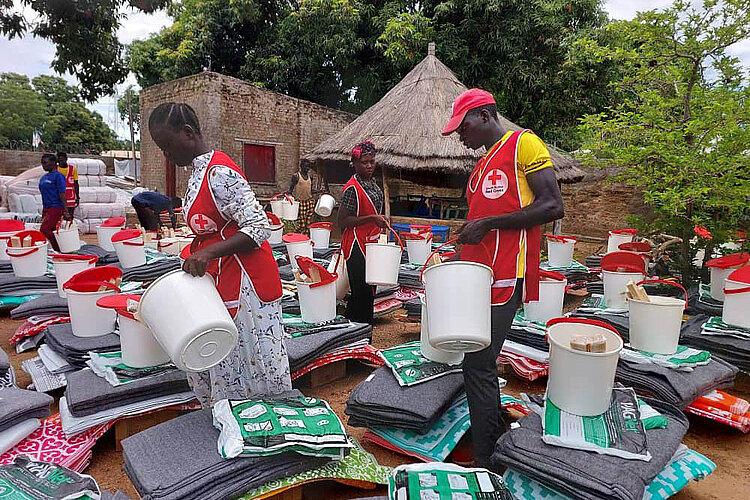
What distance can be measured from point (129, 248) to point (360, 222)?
2427 millimetres

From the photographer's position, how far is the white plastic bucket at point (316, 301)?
3244 millimetres

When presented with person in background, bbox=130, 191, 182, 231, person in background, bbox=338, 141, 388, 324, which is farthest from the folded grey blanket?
person in background, bbox=130, 191, 182, 231

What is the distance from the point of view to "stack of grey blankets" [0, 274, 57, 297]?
4.19 metres

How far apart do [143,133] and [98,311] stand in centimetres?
1295

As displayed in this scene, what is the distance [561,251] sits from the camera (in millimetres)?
5156

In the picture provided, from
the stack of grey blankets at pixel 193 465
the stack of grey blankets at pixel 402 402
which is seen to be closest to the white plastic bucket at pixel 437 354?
the stack of grey blankets at pixel 402 402

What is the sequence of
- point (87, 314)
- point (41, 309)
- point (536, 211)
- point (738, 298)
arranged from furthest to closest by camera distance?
1. point (41, 309)
2. point (738, 298)
3. point (87, 314)
4. point (536, 211)

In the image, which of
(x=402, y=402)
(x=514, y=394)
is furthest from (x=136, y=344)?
(x=514, y=394)

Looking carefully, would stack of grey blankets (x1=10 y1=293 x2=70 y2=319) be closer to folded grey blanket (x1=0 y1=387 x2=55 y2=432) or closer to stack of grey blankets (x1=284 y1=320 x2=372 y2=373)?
folded grey blanket (x1=0 y1=387 x2=55 y2=432)

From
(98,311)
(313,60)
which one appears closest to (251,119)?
(313,60)

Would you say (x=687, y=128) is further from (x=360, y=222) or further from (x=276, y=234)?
(x=276, y=234)

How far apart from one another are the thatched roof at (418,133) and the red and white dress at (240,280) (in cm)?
627

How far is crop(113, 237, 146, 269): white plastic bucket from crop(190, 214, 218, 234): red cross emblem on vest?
3084 mm

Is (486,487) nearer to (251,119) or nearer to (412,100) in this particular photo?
(412,100)
